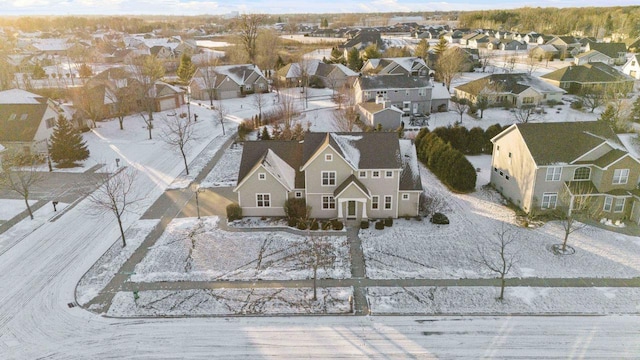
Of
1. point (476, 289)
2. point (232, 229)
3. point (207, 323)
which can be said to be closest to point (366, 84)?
point (232, 229)

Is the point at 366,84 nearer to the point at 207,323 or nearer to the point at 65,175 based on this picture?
the point at 65,175

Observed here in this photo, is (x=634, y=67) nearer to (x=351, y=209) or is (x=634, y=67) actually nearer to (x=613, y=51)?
(x=613, y=51)

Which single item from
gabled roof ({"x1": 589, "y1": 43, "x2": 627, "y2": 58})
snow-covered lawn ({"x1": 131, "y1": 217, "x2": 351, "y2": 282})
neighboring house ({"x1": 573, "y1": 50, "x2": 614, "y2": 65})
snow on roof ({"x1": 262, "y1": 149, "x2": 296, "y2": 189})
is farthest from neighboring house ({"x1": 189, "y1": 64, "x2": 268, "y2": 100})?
gabled roof ({"x1": 589, "y1": 43, "x2": 627, "y2": 58})

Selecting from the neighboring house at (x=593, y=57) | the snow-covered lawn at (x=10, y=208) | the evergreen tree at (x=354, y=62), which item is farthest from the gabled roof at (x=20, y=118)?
the neighboring house at (x=593, y=57)

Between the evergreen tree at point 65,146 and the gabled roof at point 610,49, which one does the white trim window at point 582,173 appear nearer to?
the evergreen tree at point 65,146

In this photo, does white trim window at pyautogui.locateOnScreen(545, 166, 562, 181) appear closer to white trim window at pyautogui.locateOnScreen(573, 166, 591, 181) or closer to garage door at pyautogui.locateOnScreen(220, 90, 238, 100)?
white trim window at pyautogui.locateOnScreen(573, 166, 591, 181)

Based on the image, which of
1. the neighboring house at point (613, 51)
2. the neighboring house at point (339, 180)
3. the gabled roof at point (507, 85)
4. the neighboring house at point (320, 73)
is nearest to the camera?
the neighboring house at point (339, 180)

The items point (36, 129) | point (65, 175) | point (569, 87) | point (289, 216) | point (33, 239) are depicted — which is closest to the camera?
point (33, 239)
